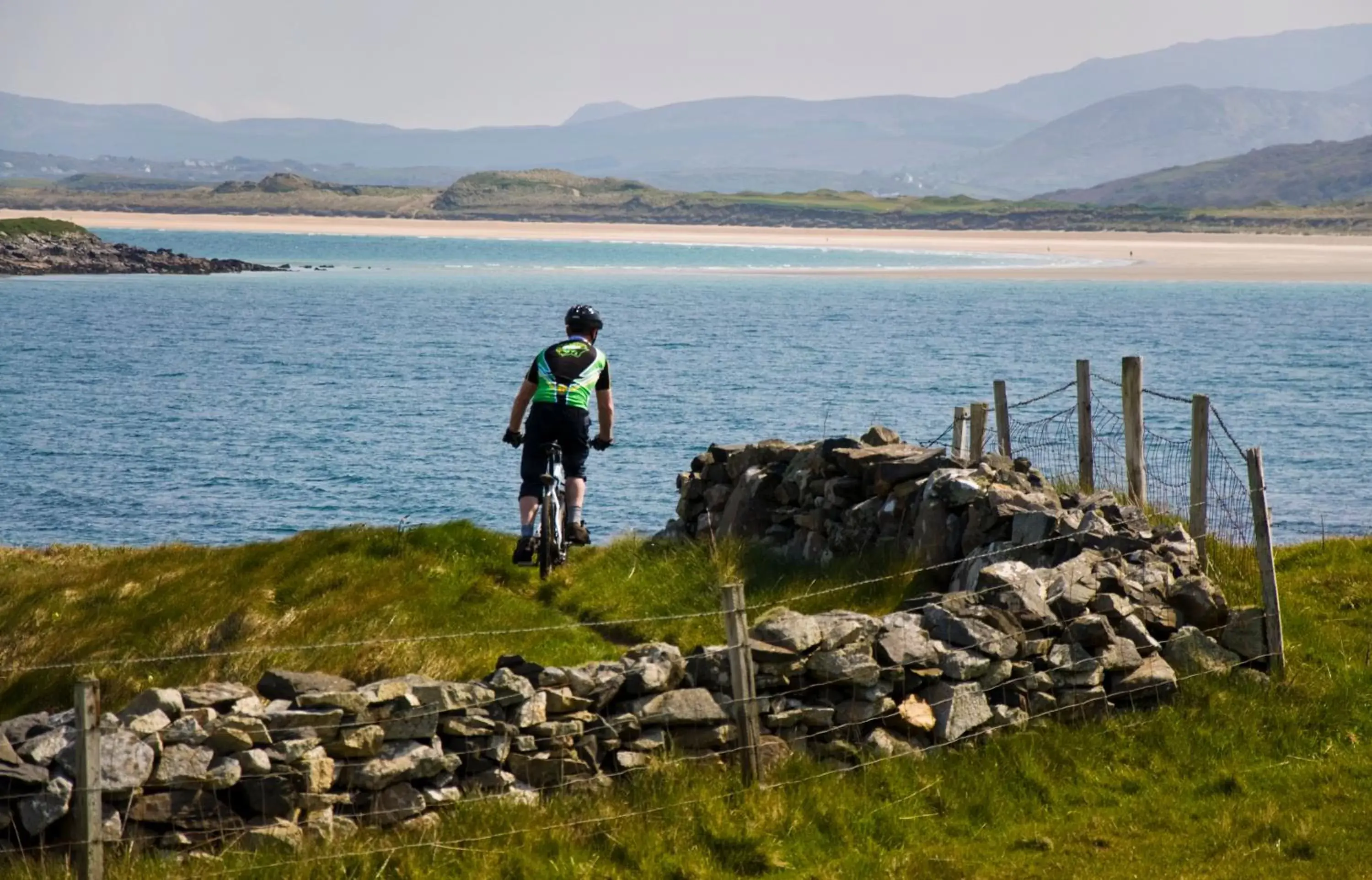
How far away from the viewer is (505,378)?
2413 inches

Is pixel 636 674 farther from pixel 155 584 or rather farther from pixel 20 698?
pixel 155 584

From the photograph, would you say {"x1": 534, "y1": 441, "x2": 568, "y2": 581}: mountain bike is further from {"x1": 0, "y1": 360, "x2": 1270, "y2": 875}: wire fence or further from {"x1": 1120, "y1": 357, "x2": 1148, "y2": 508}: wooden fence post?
{"x1": 1120, "y1": 357, "x2": 1148, "y2": 508}: wooden fence post

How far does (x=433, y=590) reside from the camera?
15.9m

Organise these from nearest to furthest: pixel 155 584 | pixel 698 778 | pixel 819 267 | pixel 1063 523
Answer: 1. pixel 698 778
2. pixel 1063 523
3. pixel 155 584
4. pixel 819 267

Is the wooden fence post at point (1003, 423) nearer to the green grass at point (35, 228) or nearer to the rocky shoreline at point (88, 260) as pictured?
the rocky shoreline at point (88, 260)

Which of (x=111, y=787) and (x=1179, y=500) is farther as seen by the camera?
(x=1179, y=500)

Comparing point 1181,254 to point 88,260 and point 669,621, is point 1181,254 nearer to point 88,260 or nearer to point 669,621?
point 88,260

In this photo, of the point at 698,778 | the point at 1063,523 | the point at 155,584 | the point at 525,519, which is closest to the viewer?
the point at 698,778

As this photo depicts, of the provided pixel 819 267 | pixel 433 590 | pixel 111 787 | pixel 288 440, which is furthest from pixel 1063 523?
pixel 819 267

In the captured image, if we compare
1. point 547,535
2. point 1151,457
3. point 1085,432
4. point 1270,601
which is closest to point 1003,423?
point 1085,432

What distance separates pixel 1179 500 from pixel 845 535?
7487mm

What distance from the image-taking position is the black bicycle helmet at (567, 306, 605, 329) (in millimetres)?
14570

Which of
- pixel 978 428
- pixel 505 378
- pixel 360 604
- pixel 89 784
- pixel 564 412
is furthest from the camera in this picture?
pixel 505 378

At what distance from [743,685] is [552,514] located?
5.99 metres
